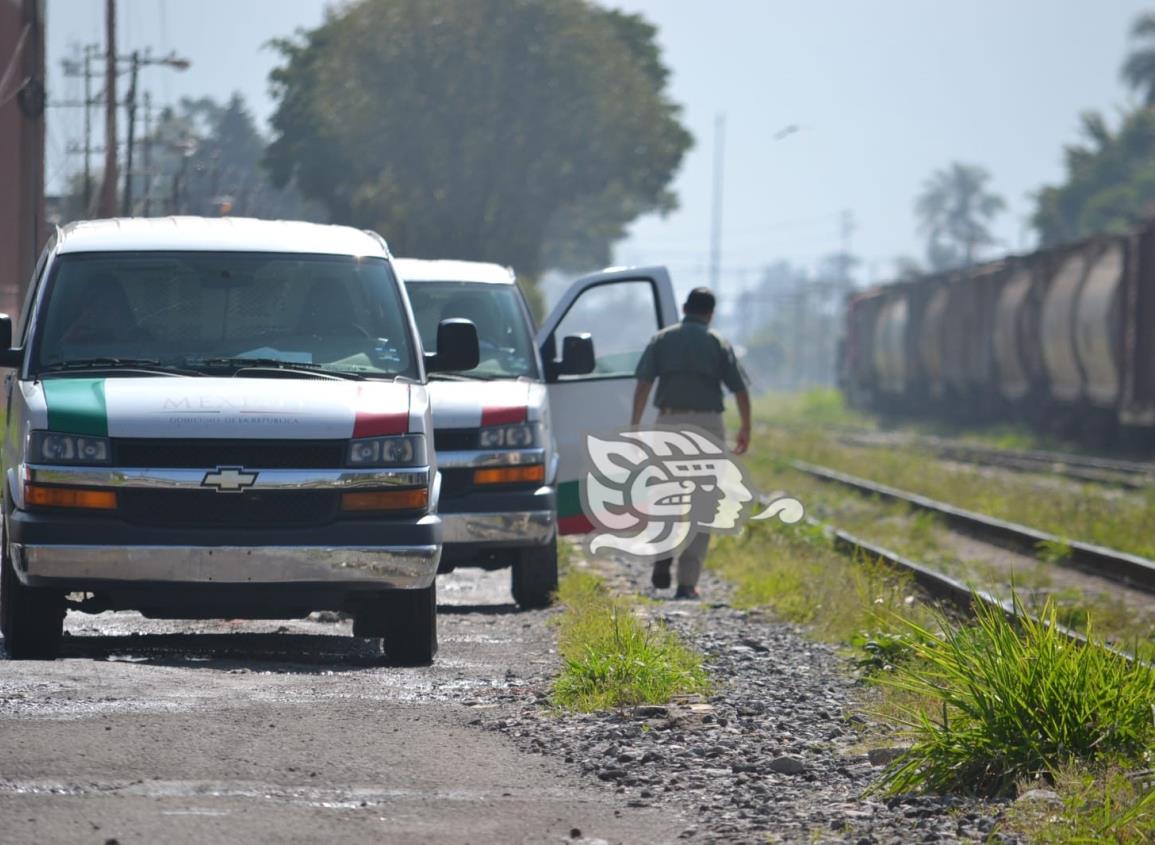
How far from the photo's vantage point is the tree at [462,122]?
5491 cm

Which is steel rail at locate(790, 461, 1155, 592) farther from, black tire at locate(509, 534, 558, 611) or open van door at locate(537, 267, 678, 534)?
black tire at locate(509, 534, 558, 611)

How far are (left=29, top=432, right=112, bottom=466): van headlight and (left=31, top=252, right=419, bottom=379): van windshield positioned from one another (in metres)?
0.62

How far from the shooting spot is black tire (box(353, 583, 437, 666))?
8.22 m

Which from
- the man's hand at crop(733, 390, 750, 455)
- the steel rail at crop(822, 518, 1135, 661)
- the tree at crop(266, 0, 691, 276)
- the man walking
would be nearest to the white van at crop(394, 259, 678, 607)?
the man walking

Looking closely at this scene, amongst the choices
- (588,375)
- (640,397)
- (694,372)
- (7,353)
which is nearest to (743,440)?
(694,372)

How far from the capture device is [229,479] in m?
7.62

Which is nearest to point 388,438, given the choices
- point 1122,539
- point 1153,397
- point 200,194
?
point 1122,539

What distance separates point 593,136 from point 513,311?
46.3 m

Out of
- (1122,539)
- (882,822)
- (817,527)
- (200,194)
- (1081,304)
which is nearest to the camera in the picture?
(882,822)

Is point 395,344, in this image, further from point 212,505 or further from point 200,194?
point 200,194

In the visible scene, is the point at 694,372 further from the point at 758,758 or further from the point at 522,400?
the point at 758,758

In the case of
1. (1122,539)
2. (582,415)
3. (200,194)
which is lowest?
(1122,539)

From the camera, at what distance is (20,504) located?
7621 mm

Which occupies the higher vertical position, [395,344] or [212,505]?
[395,344]
